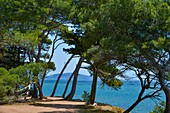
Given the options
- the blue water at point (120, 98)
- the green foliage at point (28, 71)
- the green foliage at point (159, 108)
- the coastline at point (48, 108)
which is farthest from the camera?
the blue water at point (120, 98)

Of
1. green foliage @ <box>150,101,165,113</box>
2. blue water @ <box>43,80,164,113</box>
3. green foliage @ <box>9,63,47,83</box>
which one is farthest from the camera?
blue water @ <box>43,80,164,113</box>

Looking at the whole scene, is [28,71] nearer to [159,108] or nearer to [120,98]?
[159,108]

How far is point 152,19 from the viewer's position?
9.32m

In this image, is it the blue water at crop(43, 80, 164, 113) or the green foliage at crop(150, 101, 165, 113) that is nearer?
the green foliage at crop(150, 101, 165, 113)

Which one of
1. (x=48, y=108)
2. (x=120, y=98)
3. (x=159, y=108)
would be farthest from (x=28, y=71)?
(x=120, y=98)

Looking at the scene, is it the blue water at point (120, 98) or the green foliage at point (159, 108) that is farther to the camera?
the blue water at point (120, 98)

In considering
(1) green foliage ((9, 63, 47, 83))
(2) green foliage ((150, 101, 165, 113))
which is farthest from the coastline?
(2) green foliage ((150, 101, 165, 113))

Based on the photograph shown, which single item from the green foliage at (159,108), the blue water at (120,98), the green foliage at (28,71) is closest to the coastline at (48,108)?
the green foliage at (28,71)

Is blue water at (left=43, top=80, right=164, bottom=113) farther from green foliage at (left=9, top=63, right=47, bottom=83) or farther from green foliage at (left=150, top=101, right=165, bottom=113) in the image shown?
green foliage at (left=9, top=63, right=47, bottom=83)

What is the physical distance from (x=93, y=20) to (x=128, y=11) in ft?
6.51

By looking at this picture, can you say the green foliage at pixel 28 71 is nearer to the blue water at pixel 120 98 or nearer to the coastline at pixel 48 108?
the coastline at pixel 48 108

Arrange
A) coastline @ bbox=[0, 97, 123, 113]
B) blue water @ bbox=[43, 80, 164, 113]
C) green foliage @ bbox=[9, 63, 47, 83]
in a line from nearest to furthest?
1. coastline @ bbox=[0, 97, 123, 113]
2. green foliage @ bbox=[9, 63, 47, 83]
3. blue water @ bbox=[43, 80, 164, 113]

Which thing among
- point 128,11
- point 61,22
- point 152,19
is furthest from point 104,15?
point 61,22

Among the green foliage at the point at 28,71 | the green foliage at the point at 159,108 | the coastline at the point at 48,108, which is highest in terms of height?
the green foliage at the point at 28,71
